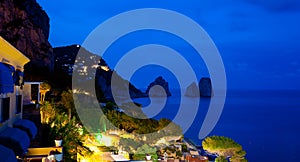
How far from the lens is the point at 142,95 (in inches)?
3858

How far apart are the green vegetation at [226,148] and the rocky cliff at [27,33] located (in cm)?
1018

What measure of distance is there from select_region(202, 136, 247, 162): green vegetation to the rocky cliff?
10.2 meters

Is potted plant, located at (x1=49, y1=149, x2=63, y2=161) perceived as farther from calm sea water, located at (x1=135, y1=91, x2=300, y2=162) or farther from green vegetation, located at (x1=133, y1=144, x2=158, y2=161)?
calm sea water, located at (x1=135, y1=91, x2=300, y2=162)

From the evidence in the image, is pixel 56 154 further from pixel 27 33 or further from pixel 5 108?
pixel 27 33

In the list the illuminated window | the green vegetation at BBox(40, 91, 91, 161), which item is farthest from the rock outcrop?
the illuminated window

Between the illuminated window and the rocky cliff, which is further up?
the rocky cliff

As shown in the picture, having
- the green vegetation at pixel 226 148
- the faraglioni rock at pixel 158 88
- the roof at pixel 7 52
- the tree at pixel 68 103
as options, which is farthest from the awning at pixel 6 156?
the faraglioni rock at pixel 158 88

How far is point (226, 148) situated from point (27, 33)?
56.0ft

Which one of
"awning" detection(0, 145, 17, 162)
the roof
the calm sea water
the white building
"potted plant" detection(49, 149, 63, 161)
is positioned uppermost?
the roof

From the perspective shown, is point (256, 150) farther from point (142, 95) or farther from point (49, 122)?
point (142, 95)

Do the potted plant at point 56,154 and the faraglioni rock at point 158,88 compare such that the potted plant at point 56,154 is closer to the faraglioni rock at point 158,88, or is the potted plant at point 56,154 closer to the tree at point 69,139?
the tree at point 69,139

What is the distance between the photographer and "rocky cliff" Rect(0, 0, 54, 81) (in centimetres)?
1942

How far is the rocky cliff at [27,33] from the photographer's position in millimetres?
19422

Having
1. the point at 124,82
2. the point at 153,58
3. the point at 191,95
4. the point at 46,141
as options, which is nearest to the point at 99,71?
the point at 124,82
